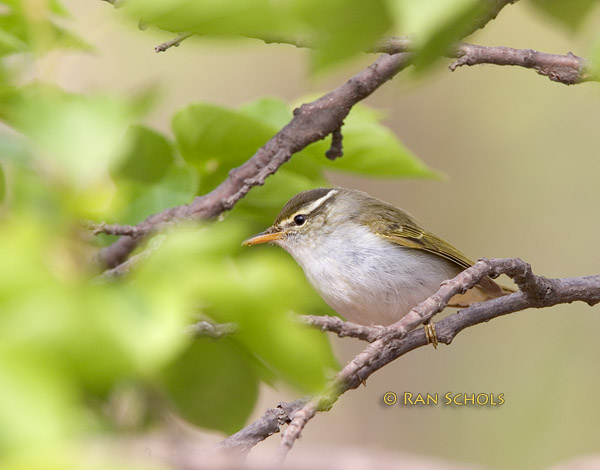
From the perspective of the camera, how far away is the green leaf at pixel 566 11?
613mm

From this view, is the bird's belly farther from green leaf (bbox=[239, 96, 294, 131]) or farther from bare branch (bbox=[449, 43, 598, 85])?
bare branch (bbox=[449, 43, 598, 85])

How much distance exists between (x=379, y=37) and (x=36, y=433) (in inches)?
14.0

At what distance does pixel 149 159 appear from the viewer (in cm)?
175

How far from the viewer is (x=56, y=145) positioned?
529 millimetres

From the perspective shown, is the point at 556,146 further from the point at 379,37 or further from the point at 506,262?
the point at 379,37

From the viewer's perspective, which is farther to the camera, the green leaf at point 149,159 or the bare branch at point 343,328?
the green leaf at point 149,159

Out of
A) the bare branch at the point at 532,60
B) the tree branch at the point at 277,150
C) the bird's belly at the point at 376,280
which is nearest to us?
the bare branch at the point at 532,60

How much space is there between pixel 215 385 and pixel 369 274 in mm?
1115

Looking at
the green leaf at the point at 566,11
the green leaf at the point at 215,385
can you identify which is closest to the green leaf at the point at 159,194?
the green leaf at the point at 215,385

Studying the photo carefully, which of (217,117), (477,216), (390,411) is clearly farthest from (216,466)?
(477,216)

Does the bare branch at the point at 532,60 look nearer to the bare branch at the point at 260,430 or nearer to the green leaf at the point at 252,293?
the bare branch at the point at 260,430

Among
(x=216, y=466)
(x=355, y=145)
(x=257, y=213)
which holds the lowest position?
(x=257, y=213)

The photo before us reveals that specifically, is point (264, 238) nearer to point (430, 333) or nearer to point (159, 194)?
point (159, 194)

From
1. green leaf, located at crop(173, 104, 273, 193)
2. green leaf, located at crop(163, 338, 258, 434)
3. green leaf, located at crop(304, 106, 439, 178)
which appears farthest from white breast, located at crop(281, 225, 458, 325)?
green leaf, located at crop(163, 338, 258, 434)
